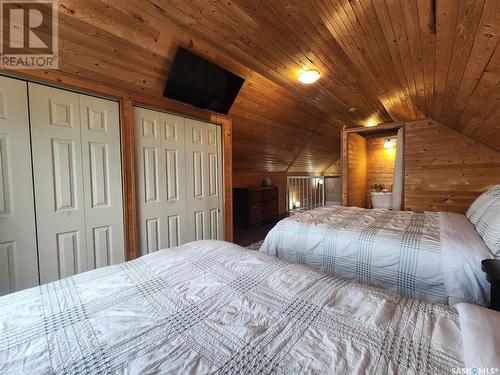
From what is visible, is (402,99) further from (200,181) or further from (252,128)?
(200,181)

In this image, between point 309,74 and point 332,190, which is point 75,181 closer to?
point 309,74

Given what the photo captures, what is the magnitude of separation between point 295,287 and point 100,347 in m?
0.69

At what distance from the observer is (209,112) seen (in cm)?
297

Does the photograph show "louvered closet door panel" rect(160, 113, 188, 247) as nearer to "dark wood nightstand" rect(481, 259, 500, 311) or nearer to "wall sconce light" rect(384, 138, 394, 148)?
"dark wood nightstand" rect(481, 259, 500, 311)

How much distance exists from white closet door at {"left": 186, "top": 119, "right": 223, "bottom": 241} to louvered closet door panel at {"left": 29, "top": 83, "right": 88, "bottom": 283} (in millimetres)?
1115

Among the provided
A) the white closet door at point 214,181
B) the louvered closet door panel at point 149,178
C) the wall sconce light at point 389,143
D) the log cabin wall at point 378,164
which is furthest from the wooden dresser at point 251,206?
the wall sconce light at point 389,143

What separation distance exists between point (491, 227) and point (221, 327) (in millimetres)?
1896

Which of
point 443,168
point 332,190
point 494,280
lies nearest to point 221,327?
point 494,280

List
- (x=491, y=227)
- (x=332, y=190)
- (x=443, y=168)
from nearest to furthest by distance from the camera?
(x=491, y=227) < (x=443, y=168) < (x=332, y=190)

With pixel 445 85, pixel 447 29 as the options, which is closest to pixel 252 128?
pixel 445 85

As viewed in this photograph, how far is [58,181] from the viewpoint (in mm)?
1884

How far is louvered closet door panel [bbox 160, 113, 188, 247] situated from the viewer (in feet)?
8.54

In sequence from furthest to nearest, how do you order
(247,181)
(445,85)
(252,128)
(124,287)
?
1. (247,181)
2. (252,128)
3. (445,85)
4. (124,287)

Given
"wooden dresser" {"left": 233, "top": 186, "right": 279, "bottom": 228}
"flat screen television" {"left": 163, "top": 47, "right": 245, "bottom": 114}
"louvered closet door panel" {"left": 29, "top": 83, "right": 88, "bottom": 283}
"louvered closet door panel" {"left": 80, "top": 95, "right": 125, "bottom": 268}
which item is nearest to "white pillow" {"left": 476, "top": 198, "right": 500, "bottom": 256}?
"flat screen television" {"left": 163, "top": 47, "right": 245, "bottom": 114}
